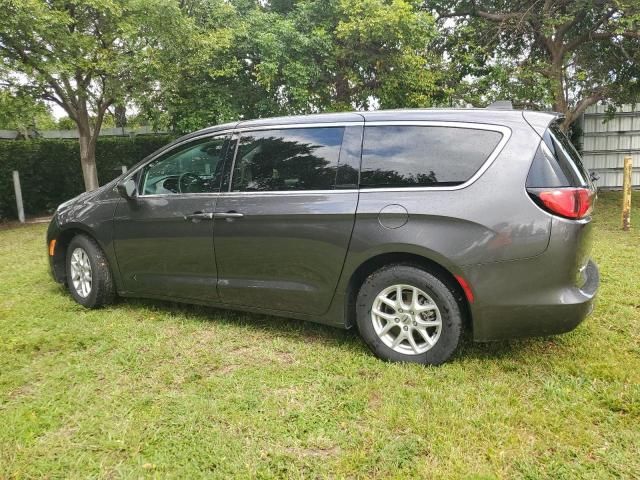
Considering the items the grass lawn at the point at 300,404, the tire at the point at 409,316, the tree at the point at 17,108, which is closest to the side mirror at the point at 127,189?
the grass lawn at the point at 300,404

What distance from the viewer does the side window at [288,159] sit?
11.0 ft

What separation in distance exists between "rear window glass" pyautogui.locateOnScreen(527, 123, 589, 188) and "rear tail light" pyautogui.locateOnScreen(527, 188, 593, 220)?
4 cm

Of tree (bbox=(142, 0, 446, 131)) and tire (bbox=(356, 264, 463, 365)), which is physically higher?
tree (bbox=(142, 0, 446, 131))

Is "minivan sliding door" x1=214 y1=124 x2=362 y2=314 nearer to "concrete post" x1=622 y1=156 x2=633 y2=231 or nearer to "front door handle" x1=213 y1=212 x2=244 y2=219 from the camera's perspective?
"front door handle" x1=213 y1=212 x2=244 y2=219

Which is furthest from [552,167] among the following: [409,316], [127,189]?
[127,189]

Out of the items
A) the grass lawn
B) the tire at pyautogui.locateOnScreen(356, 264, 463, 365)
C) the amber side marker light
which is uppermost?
the amber side marker light

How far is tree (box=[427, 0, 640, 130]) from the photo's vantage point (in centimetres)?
971

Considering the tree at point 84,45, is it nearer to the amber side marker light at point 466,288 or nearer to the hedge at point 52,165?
the hedge at point 52,165

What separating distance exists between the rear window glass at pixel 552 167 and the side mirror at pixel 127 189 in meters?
3.01

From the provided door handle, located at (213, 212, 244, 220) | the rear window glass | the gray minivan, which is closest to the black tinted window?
the gray minivan

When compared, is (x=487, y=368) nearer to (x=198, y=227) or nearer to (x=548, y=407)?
(x=548, y=407)

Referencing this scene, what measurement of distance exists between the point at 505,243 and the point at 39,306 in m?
4.07

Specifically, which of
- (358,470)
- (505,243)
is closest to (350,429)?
(358,470)

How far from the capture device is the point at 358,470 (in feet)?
7.18
